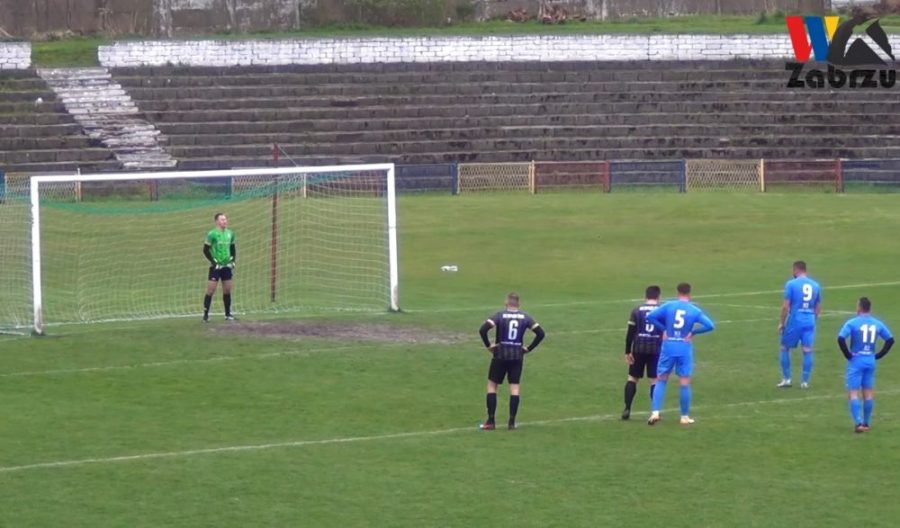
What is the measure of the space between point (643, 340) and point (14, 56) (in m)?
40.5

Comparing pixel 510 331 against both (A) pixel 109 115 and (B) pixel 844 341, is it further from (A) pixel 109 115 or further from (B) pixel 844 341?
(A) pixel 109 115

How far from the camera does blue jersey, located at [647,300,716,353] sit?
18750 millimetres

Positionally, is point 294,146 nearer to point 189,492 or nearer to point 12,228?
point 12,228

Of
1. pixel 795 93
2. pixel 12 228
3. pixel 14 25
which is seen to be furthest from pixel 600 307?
pixel 14 25

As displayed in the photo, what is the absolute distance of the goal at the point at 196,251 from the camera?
30.3 m

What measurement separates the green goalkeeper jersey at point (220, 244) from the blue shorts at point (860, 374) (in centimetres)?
1302

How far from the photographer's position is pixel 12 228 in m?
36.1

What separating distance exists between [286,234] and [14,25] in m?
28.3

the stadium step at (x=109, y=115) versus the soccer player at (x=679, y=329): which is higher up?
the stadium step at (x=109, y=115)

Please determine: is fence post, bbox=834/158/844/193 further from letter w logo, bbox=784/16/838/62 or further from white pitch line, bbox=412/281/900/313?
white pitch line, bbox=412/281/900/313

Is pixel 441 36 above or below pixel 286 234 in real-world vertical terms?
above

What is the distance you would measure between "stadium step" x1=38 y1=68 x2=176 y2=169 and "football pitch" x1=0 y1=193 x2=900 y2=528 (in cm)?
1752

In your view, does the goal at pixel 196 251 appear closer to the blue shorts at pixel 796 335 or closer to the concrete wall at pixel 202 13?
the blue shorts at pixel 796 335

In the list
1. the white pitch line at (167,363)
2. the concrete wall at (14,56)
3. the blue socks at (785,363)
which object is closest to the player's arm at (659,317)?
the blue socks at (785,363)
